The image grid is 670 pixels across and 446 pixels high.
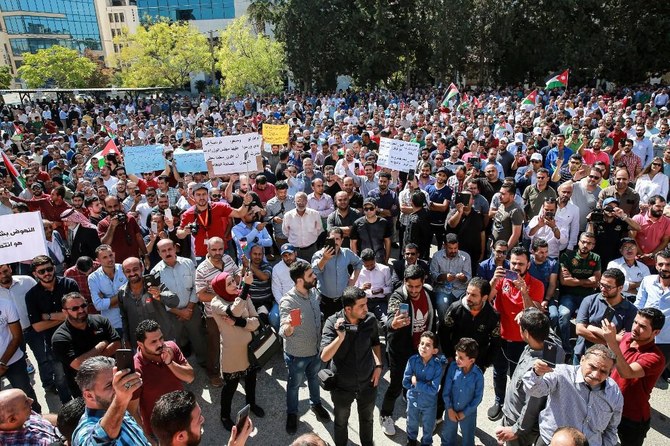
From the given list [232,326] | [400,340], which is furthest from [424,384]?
[232,326]

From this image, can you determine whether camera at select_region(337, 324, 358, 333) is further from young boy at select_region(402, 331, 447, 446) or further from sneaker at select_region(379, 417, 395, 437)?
sneaker at select_region(379, 417, 395, 437)

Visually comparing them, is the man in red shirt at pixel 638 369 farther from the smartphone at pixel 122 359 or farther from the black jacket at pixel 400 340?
the smartphone at pixel 122 359

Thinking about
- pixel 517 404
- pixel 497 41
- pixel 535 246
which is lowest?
pixel 517 404

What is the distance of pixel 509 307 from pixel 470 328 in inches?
24.0

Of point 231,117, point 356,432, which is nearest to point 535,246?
point 356,432

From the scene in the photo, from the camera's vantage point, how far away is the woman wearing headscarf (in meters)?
4.57

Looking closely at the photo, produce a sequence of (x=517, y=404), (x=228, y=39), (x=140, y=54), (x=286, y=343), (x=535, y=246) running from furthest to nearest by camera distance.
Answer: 1. (x=140, y=54)
2. (x=228, y=39)
3. (x=535, y=246)
4. (x=286, y=343)
5. (x=517, y=404)

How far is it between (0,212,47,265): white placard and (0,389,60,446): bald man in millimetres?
2343

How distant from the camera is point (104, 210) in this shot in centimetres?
809

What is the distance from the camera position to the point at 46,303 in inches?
202

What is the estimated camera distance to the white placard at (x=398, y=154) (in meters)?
8.95

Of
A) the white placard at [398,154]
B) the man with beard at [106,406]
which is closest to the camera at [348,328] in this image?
the man with beard at [106,406]

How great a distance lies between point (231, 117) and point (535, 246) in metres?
18.7

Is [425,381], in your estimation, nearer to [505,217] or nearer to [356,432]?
[356,432]
